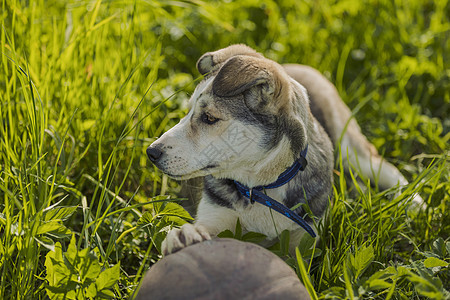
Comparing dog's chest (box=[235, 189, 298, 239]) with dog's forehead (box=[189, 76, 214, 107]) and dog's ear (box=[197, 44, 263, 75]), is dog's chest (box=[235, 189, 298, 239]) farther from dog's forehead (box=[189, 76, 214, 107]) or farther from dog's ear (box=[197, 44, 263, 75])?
dog's ear (box=[197, 44, 263, 75])

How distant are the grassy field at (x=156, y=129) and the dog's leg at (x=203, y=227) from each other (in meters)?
0.19

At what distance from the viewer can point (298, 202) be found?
9.67 feet

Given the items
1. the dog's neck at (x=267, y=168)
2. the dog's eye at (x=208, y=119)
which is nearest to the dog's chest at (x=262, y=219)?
the dog's neck at (x=267, y=168)

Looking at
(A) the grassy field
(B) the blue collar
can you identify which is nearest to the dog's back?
(A) the grassy field

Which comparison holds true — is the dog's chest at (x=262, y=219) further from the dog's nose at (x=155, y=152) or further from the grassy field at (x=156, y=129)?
the dog's nose at (x=155, y=152)

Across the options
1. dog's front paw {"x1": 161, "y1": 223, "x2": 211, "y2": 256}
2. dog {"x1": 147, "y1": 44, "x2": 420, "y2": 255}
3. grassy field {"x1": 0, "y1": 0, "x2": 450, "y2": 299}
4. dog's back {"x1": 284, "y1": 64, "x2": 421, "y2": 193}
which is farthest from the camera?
dog's back {"x1": 284, "y1": 64, "x2": 421, "y2": 193}

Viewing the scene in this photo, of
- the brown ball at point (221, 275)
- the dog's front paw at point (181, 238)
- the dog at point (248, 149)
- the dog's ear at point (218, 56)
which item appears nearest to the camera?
the brown ball at point (221, 275)

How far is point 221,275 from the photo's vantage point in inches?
81.7

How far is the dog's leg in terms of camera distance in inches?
92.7

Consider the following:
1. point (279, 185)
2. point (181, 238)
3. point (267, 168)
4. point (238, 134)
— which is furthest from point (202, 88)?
point (181, 238)

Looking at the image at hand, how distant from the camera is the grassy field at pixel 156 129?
8.13 feet

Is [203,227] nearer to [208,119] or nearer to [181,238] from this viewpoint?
[181,238]

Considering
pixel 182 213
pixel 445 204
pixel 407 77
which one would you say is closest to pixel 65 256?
pixel 182 213

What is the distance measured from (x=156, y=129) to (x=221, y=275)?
216cm
